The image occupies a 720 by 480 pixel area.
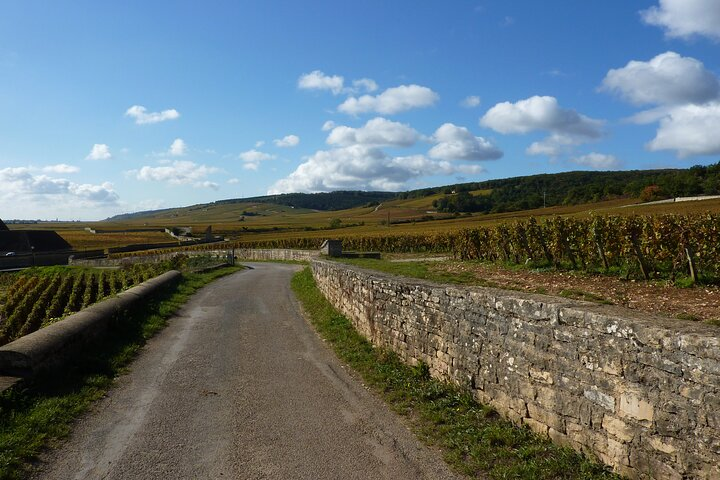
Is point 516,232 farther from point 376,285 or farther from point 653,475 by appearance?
point 653,475

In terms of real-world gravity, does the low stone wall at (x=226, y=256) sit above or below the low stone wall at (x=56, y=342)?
below

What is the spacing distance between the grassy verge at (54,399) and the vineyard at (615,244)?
35.5ft

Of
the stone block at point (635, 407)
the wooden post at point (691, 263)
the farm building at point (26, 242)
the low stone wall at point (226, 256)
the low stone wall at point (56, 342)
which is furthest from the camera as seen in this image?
the farm building at point (26, 242)

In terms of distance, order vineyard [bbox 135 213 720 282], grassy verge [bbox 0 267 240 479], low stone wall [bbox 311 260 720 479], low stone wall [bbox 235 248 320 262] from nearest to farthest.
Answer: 1. low stone wall [bbox 311 260 720 479]
2. grassy verge [bbox 0 267 240 479]
3. vineyard [bbox 135 213 720 282]
4. low stone wall [bbox 235 248 320 262]

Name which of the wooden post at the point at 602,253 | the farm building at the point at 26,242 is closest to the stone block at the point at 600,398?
the wooden post at the point at 602,253

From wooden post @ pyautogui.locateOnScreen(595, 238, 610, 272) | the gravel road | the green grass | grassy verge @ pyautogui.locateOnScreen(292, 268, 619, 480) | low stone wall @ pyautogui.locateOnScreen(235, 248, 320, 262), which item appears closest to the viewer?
grassy verge @ pyautogui.locateOnScreen(292, 268, 619, 480)

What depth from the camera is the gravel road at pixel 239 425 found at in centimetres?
449

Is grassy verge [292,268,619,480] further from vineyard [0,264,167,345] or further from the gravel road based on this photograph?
→ vineyard [0,264,167,345]

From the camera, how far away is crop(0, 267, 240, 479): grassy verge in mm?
4625

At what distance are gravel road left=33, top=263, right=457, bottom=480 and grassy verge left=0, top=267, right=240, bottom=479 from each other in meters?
0.19

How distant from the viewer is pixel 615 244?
45.0 ft

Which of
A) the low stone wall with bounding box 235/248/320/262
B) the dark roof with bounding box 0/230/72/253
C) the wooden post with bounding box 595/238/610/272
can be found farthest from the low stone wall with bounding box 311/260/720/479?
the dark roof with bounding box 0/230/72/253

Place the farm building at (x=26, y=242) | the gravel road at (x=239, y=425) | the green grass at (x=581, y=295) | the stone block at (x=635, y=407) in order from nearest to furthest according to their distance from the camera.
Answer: the stone block at (x=635, y=407) → the gravel road at (x=239, y=425) → the green grass at (x=581, y=295) → the farm building at (x=26, y=242)

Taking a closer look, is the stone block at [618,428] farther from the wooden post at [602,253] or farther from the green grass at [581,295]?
the wooden post at [602,253]
